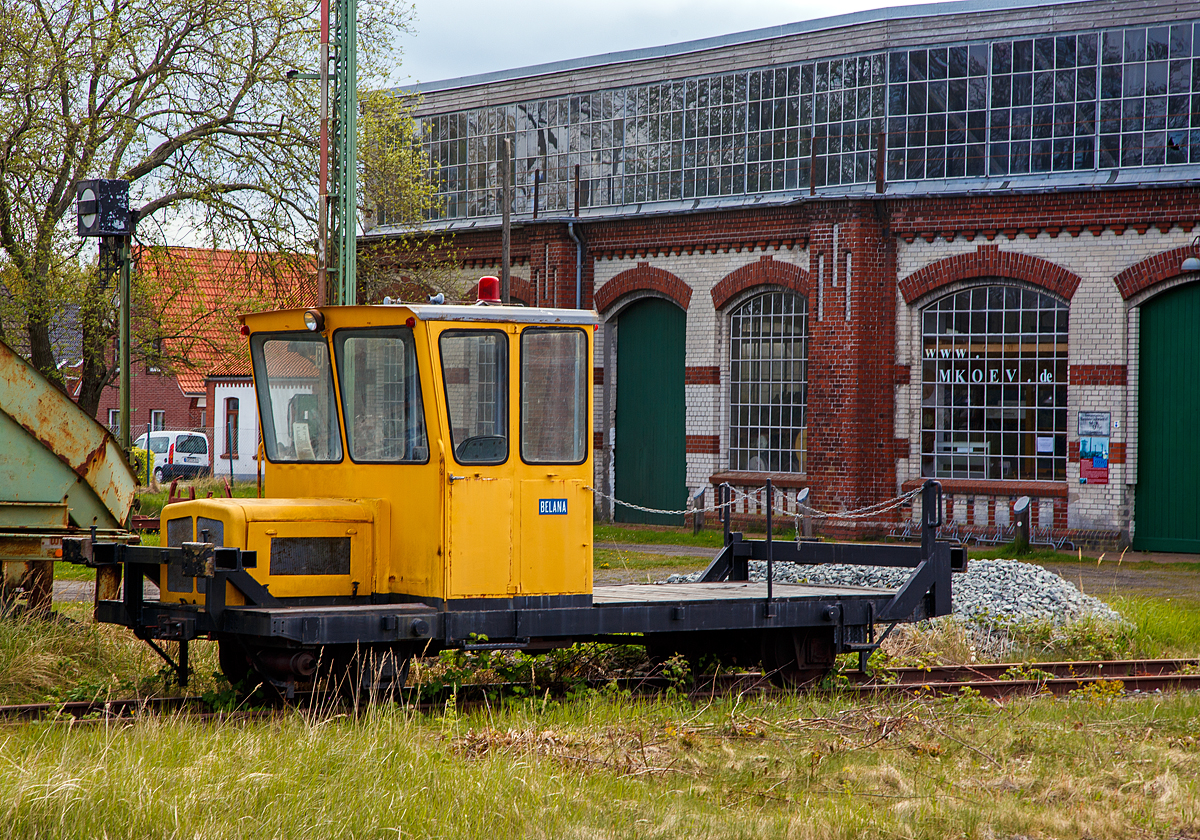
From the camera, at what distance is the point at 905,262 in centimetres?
2234

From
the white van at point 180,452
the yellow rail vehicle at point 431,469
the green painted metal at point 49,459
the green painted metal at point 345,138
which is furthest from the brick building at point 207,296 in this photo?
the white van at point 180,452

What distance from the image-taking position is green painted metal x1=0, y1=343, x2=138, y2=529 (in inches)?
393

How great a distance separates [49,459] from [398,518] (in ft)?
13.2

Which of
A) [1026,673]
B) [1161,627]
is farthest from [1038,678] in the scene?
[1161,627]

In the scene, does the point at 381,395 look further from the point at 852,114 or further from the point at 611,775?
the point at 852,114

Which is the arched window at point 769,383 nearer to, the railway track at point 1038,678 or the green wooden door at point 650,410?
the green wooden door at point 650,410

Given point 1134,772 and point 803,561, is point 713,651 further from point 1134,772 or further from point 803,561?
point 1134,772

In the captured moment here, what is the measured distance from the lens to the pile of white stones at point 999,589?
12.5 metres

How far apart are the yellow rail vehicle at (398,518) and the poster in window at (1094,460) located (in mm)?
14535

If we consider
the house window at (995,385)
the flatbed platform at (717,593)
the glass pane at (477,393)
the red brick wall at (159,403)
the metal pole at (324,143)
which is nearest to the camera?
the glass pane at (477,393)

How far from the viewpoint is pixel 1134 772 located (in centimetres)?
691

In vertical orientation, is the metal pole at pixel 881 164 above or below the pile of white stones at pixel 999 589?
above

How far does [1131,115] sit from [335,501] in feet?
57.6

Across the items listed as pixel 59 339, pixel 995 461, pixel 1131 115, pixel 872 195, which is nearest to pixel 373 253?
pixel 59 339
